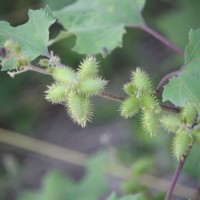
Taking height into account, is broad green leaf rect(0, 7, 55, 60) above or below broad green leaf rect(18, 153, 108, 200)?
above

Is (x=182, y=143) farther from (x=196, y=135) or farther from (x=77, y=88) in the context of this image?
(x=77, y=88)

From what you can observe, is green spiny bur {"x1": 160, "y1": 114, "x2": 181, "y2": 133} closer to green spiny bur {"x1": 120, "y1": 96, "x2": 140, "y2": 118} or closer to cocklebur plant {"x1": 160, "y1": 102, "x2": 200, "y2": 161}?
cocklebur plant {"x1": 160, "y1": 102, "x2": 200, "y2": 161}

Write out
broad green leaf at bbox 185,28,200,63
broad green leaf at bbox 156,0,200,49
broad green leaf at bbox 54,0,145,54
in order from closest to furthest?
broad green leaf at bbox 185,28,200,63
broad green leaf at bbox 54,0,145,54
broad green leaf at bbox 156,0,200,49

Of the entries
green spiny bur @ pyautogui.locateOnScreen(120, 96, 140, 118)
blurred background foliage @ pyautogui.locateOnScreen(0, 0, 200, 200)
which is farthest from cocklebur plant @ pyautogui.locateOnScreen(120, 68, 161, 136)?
blurred background foliage @ pyautogui.locateOnScreen(0, 0, 200, 200)

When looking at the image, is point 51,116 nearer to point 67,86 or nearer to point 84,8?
point 84,8

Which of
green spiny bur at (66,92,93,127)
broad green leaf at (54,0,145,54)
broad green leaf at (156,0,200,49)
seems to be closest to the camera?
green spiny bur at (66,92,93,127)

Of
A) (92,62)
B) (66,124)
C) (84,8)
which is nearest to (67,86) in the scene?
(92,62)

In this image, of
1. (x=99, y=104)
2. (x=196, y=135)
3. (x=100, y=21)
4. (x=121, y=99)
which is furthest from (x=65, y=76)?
(x=99, y=104)

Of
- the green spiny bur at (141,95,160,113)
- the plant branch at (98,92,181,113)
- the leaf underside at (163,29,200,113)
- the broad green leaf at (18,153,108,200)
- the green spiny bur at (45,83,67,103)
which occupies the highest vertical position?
the leaf underside at (163,29,200,113)
